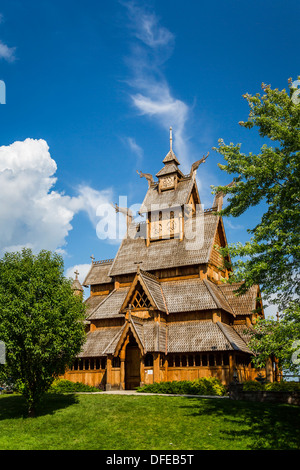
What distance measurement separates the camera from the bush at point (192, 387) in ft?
88.8

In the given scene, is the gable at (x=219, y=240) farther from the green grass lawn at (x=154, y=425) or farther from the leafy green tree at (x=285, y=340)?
the leafy green tree at (x=285, y=340)

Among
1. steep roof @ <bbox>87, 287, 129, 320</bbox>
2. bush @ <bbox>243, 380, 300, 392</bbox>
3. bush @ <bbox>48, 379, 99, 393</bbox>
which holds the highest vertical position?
steep roof @ <bbox>87, 287, 129, 320</bbox>

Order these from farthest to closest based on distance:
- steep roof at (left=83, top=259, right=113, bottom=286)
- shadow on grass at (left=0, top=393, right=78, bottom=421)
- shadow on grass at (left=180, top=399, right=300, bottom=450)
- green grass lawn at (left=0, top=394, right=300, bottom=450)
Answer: steep roof at (left=83, top=259, right=113, bottom=286) < shadow on grass at (left=0, top=393, right=78, bottom=421) < green grass lawn at (left=0, top=394, right=300, bottom=450) < shadow on grass at (left=180, top=399, right=300, bottom=450)

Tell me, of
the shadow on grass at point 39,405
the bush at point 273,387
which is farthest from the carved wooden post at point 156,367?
the bush at point 273,387

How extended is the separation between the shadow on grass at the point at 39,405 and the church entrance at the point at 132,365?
6.71 m

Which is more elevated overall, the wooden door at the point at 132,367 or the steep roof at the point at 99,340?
the steep roof at the point at 99,340

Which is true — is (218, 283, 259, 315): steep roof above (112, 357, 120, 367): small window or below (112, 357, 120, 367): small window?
above

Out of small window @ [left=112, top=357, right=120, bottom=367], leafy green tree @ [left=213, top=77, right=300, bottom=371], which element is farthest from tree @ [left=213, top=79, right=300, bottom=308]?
small window @ [left=112, top=357, right=120, bottom=367]

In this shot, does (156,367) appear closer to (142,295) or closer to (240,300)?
(142,295)

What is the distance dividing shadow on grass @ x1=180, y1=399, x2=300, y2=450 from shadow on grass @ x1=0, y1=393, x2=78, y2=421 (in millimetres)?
7490

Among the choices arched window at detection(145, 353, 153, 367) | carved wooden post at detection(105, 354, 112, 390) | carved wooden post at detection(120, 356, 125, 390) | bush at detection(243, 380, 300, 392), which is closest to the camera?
bush at detection(243, 380, 300, 392)

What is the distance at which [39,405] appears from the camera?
2356cm

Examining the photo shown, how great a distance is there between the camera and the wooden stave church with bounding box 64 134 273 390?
3064cm

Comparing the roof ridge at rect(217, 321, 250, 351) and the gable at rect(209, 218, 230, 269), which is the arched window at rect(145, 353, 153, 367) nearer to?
the roof ridge at rect(217, 321, 250, 351)
